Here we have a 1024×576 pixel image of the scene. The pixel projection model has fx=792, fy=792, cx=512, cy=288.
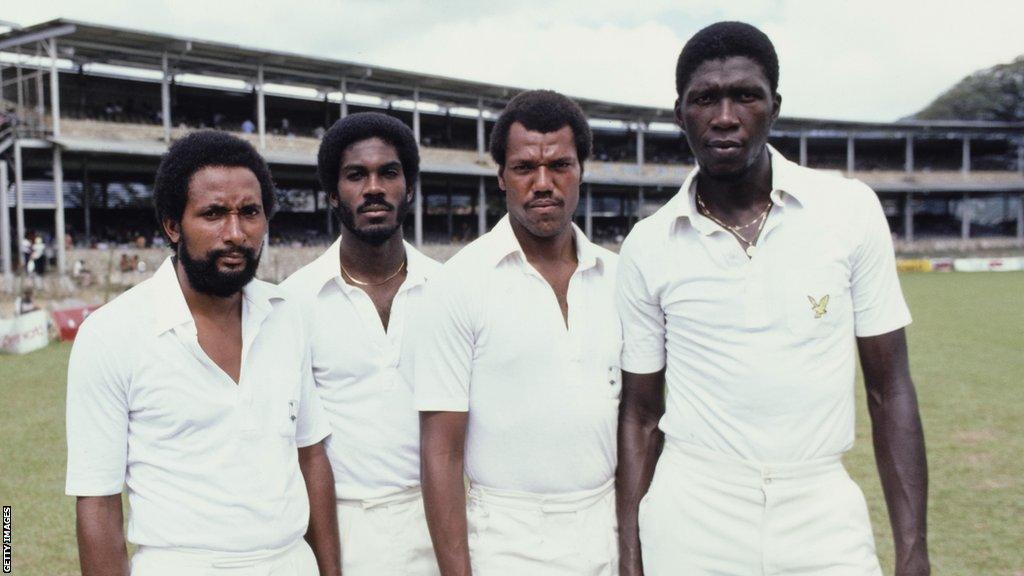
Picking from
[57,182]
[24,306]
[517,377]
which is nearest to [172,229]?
[517,377]

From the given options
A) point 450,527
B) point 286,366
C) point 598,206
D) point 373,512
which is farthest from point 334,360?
point 598,206

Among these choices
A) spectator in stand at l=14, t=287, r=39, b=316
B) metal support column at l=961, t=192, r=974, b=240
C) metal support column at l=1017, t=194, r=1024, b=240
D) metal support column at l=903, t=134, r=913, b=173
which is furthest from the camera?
metal support column at l=1017, t=194, r=1024, b=240

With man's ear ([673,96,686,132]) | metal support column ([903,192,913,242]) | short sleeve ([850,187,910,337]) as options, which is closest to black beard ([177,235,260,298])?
man's ear ([673,96,686,132])

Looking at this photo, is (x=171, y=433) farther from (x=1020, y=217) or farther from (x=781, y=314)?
(x=1020, y=217)

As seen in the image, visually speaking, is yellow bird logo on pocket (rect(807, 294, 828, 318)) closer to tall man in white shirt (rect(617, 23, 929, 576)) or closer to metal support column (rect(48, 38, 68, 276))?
tall man in white shirt (rect(617, 23, 929, 576))

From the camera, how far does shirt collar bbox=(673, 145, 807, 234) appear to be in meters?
2.51

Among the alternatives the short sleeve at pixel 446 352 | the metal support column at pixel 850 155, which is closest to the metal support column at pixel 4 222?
the short sleeve at pixel 446 352

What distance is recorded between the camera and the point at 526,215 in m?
2.80

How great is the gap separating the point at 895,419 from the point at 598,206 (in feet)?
136

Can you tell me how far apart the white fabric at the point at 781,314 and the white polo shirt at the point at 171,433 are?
1355mm

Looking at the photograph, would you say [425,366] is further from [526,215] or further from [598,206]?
[598,206]

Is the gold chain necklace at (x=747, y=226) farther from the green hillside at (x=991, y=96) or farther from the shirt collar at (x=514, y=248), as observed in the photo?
the green hillside at (x=991, y=96)

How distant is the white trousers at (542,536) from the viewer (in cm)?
269

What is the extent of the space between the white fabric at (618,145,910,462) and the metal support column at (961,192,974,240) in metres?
52.8
